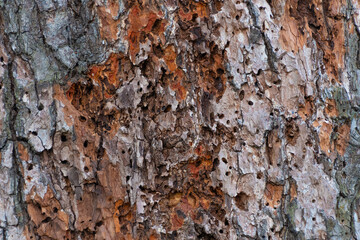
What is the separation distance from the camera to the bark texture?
6.10 feet

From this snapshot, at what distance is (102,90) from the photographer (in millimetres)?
1905

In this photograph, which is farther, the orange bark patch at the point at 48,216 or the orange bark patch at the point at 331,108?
the orange bark patch at the point at 331,108

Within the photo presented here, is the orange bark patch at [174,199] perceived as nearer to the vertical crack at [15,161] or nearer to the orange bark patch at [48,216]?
the orange bark patch at [48,216]

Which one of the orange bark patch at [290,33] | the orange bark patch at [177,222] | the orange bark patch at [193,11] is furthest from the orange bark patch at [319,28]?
the orange bark patch at [177,222]

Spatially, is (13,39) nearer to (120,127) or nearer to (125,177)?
(120,127)

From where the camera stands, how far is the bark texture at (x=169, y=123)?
1859 mm

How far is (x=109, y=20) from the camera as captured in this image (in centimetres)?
188

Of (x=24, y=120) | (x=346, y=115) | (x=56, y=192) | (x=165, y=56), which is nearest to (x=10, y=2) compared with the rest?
(x=24, y=120)

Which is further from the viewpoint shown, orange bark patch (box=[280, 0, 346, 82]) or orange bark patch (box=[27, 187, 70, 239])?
orange bark patch (box=[280, 0, 346, 82])

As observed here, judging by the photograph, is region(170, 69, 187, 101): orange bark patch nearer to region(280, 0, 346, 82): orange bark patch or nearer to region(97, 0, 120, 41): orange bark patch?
region(97, 0, 120, 41): orange bark patch

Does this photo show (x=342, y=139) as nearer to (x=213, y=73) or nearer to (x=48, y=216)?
(x=213, y=73)

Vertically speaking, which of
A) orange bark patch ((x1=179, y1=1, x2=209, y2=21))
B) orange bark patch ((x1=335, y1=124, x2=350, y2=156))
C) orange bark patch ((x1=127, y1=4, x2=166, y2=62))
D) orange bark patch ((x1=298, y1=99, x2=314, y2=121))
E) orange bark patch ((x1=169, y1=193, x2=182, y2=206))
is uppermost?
orange bark patch ((x1=179, y1=1, x2=209, y2=21))

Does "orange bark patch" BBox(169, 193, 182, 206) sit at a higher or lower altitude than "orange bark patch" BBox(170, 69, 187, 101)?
lower

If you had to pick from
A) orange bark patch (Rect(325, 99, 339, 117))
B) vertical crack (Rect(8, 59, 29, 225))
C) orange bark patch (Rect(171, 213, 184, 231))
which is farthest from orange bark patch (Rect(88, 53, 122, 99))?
orange bark patch (Rect(325, 99, 339, 117))
